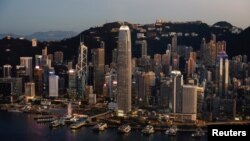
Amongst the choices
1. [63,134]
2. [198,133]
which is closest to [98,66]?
[63,134]

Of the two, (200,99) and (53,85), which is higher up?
(53,85)

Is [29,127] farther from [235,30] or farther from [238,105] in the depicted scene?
[235,30]

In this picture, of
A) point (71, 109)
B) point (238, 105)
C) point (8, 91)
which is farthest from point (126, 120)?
point (8, 91)

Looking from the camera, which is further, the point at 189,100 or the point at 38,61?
the point at 38,61

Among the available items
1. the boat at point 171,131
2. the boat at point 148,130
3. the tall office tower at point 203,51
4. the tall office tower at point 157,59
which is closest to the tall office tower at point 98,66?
the tall office tower at point 157,59

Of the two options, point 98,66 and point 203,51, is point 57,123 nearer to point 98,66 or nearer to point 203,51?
point 98,66

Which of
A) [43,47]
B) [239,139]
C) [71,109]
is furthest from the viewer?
[43,47]

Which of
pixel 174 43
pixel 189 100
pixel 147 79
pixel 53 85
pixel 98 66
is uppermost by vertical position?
pixel 174 43
